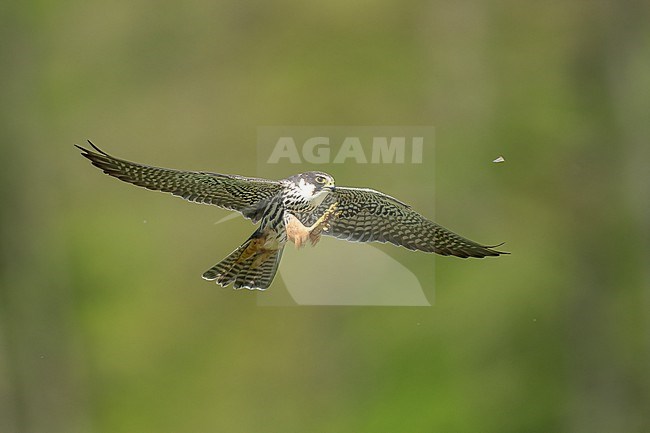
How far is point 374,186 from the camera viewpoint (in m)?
1.44

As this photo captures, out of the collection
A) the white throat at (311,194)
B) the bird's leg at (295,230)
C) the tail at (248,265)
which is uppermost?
the white throat at (311,194)

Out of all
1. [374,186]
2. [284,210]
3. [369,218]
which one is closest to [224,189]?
[284,210]

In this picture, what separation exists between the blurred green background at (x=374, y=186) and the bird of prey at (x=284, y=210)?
9.3 inches

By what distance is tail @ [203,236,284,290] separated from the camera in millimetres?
1211

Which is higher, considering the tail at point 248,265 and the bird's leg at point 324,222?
the bird's leg at point 324,222

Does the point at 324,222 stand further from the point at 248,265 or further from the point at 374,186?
the point at 374,186

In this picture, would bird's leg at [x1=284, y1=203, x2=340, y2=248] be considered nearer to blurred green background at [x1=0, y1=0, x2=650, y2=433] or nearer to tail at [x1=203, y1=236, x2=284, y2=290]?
tail at [x1=203, y1=236, x2=284, y2=290]

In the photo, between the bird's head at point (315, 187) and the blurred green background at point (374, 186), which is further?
the blurred green background at point (374, 186)

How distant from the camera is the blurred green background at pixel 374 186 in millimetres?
1553

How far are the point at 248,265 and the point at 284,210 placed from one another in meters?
0.12

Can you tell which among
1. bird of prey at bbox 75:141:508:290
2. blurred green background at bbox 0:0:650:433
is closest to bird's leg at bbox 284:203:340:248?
bird of prey at bbox 75:141:508:290

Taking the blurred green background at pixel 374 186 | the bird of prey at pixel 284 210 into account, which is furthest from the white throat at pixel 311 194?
the blurred green background at pixel 374 186

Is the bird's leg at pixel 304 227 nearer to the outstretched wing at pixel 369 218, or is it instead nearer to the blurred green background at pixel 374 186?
the outstretched wing at pixel 369 218

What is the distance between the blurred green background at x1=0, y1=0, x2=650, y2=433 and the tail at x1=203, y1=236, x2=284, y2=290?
21cm
